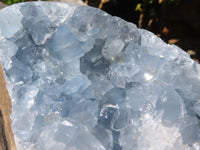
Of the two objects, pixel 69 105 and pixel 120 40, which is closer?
pixel 69 105

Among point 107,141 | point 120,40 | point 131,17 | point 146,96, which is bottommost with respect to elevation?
point 131,17

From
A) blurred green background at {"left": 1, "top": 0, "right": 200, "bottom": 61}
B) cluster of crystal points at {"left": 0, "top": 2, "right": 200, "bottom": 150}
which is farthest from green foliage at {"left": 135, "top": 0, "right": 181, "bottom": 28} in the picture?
cluster of crystal points at {"left": 0, "top": 2, "right": 200, "bottom": 150}

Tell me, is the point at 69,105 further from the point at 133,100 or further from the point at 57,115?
the point at 133,100

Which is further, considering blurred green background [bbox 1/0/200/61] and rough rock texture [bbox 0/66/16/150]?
blurred green background [bbox 1/0/200/61]

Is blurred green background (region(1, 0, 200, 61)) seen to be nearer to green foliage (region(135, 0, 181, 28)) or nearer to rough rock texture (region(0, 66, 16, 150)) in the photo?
green foliage (region(135, 0, 181, 28))

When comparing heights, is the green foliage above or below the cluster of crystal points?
below

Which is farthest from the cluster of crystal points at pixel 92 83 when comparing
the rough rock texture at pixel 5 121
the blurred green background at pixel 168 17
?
the blurred green background at pixel 168 17

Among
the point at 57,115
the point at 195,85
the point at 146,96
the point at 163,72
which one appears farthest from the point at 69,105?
the point at 195,85

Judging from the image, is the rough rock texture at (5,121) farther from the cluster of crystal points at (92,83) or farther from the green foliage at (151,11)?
the green foliage at (151,11)

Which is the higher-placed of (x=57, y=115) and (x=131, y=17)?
(x=57, y=115)
